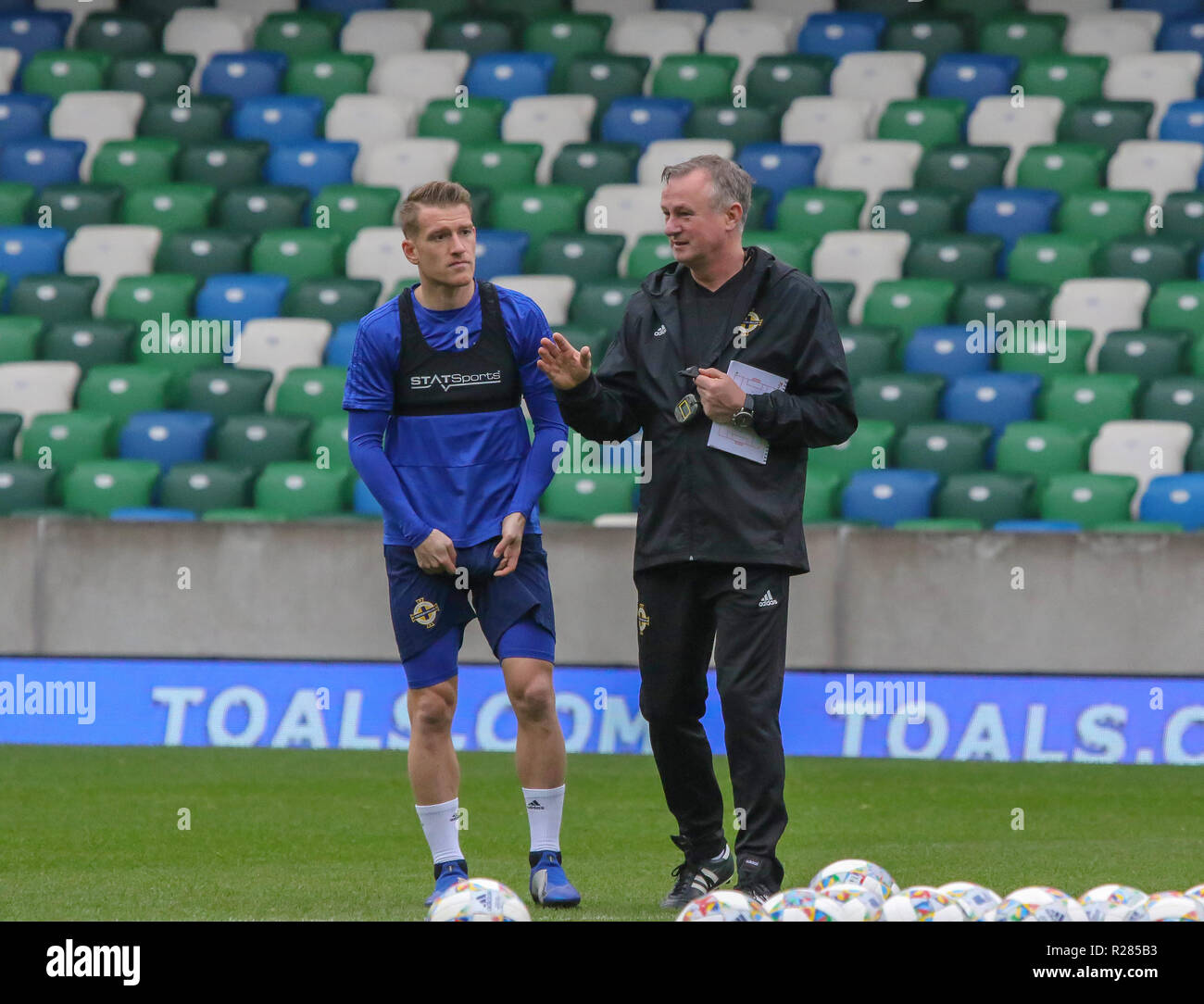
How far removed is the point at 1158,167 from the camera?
13.2 meters

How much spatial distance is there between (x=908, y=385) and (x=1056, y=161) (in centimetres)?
271

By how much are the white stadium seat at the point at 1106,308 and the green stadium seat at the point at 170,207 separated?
599cm

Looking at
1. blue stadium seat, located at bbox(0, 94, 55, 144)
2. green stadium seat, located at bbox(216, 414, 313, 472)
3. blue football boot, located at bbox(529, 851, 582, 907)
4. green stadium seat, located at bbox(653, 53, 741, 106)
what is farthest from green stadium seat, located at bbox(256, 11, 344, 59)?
blue football boot, located at bbox(529, 851, 582, 907)

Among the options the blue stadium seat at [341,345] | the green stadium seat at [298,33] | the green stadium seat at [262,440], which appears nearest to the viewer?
the green stadium seat at [262,440]

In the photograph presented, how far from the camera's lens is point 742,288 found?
18.6ft

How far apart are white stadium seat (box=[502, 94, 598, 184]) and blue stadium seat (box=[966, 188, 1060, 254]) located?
300 cm

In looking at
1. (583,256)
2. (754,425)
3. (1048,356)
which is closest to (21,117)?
(583,256)

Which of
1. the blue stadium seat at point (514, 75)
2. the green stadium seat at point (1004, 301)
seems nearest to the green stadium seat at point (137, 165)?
the blue stadium seat at point (514, 75)

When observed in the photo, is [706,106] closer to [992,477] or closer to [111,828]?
[992,477]

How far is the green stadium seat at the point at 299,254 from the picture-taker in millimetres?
13406

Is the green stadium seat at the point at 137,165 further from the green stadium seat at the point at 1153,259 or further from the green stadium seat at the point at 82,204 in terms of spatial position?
the green stadium seat at the point at 1153,259

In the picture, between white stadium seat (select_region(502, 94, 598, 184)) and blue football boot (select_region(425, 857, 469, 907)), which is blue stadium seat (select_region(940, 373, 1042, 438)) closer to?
white stadium seat (select_region(502, 94, 598, 184))

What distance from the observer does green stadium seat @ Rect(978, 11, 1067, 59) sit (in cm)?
1462
